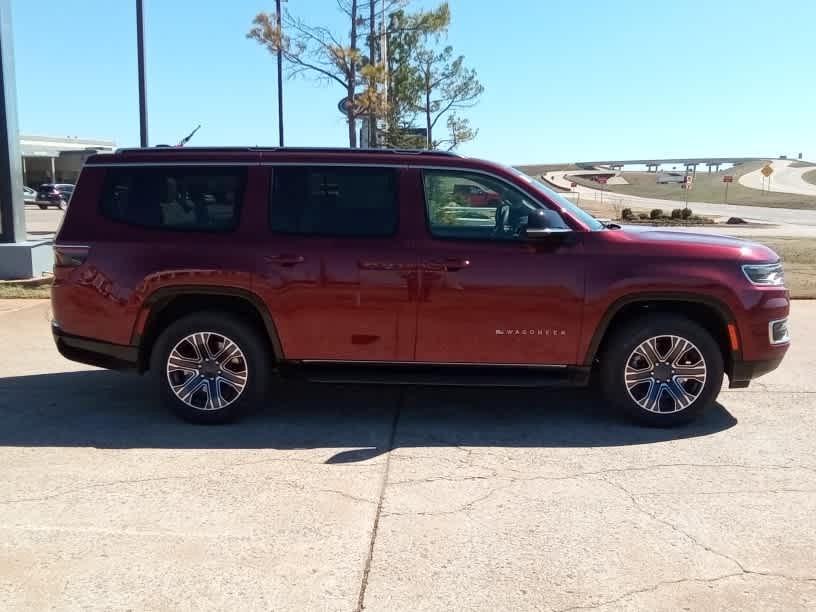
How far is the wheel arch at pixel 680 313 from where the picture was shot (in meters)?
5.13

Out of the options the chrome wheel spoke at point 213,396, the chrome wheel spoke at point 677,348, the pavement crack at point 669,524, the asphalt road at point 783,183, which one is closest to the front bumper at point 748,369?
the chrome wheel spoke at point 677,348

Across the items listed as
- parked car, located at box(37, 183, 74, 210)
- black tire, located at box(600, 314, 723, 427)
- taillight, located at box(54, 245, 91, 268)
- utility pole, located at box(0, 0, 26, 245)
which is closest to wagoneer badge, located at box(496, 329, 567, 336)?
black tire, located at box(600, 314, 723, 427)

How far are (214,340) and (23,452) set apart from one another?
4.60 ft

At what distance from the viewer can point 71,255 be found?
5270 millimetres

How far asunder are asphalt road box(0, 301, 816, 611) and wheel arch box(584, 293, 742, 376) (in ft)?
1.95

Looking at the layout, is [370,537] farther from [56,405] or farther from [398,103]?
[398,103]

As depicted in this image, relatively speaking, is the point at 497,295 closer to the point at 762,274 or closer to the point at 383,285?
the point at 383,285

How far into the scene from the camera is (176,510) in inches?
155

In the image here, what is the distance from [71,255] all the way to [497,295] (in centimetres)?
303

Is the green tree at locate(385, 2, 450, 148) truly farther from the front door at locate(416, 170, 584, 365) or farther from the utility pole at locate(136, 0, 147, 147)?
the front door at locate(416, 170, 584, 365)

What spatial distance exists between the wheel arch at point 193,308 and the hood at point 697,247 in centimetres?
258

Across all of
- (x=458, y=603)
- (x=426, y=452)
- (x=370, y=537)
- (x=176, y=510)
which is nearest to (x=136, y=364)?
(x=176, y=510)

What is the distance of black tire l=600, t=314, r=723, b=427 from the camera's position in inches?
205

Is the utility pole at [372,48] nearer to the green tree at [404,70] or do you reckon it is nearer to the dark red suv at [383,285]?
the green tree at [404,70]
